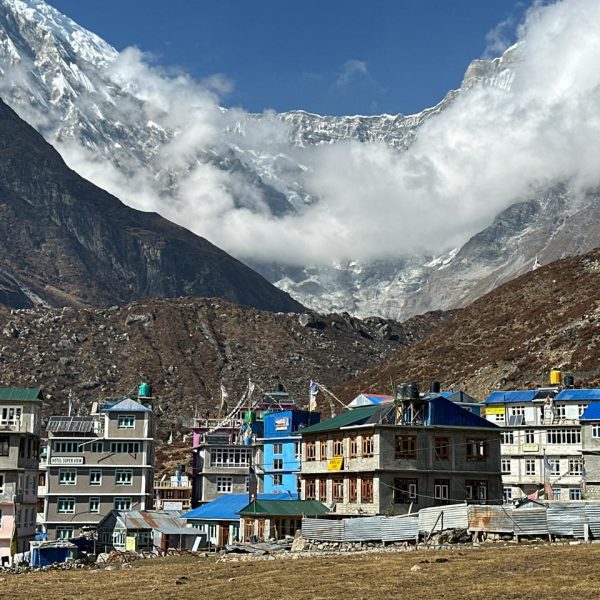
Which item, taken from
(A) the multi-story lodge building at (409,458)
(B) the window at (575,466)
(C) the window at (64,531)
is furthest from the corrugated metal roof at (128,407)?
(B) the window at (575,466)

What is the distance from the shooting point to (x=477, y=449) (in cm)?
8006

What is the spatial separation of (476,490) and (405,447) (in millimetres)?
6617

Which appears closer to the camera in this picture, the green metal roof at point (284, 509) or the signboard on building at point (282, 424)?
the green metal roof at point (284, 509)

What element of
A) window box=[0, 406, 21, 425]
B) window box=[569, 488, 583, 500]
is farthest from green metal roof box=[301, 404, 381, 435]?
window box=[569, 488, 583, 500]

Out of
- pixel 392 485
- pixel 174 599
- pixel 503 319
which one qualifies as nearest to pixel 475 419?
pixel 392 485

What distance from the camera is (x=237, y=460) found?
367 ft

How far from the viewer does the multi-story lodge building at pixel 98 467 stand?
102 meters

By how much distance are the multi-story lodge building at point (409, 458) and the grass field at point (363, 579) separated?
65.9 ft

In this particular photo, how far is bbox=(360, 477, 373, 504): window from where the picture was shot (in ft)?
251

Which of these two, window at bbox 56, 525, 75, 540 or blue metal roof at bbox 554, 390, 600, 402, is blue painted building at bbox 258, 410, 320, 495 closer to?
window at bbox 56, 525, 75, 540

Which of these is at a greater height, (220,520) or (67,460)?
(67,460)

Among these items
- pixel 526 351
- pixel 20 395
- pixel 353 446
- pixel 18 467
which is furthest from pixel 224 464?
pixel 526 351

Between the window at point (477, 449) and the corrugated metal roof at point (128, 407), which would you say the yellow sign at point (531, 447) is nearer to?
the window at point (477, 449)

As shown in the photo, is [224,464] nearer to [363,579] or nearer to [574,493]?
[574,493]
